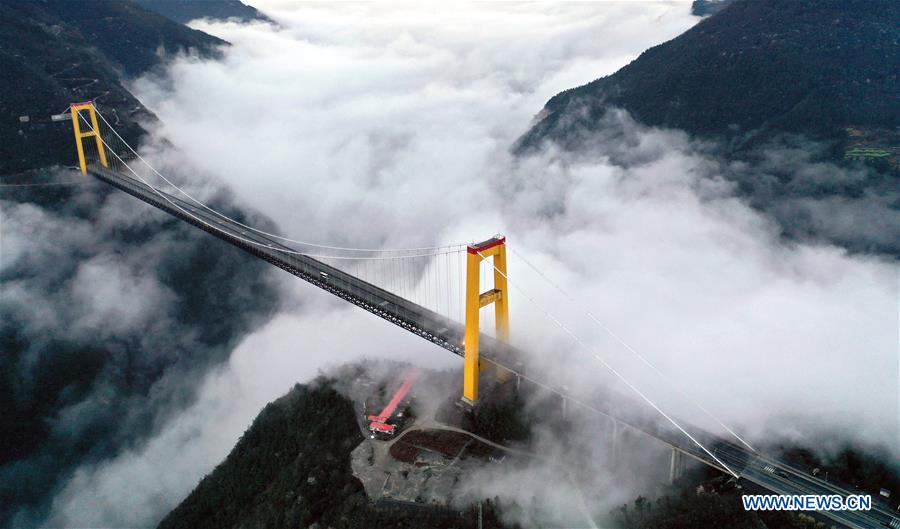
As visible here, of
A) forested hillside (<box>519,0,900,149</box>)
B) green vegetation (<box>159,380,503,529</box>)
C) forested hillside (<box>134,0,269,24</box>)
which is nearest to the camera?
green vegetation (<box>159,380,503,529</box>)

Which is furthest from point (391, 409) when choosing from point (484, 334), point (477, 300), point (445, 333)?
point (477, 300)

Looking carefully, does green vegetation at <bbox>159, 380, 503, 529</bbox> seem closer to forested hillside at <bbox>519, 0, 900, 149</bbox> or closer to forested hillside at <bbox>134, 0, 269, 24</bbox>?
forested hillside at <bbox>519, 0, 900, 149</bbox>

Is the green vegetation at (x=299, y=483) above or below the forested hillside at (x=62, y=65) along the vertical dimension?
below

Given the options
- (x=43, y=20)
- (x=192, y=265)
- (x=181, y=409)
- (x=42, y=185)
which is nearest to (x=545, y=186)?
(x=192, y=265)

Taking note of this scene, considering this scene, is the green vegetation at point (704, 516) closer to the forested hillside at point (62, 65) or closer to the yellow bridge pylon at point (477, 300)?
the yellow bridge pylon at point (477, 300)

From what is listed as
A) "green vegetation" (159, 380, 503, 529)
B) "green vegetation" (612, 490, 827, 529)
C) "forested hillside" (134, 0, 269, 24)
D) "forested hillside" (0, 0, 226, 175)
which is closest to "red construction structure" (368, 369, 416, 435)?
"green vegetation" (159, 380, 503, 529)

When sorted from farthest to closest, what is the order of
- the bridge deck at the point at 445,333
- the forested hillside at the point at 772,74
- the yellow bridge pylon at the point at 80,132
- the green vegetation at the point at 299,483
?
the forested hillside at the point at 772,74 → the yellow bridge pylon at the point at 80,132 → the green vegetation at the point at 299,483 → the bridge deck at the point at 445,333

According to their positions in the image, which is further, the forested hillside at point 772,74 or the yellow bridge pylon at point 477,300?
the forested hillside at point 772,74

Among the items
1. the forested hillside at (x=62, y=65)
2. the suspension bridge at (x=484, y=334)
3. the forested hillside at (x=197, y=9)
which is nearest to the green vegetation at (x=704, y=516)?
the suspension bridge at (x=484, y=334)
